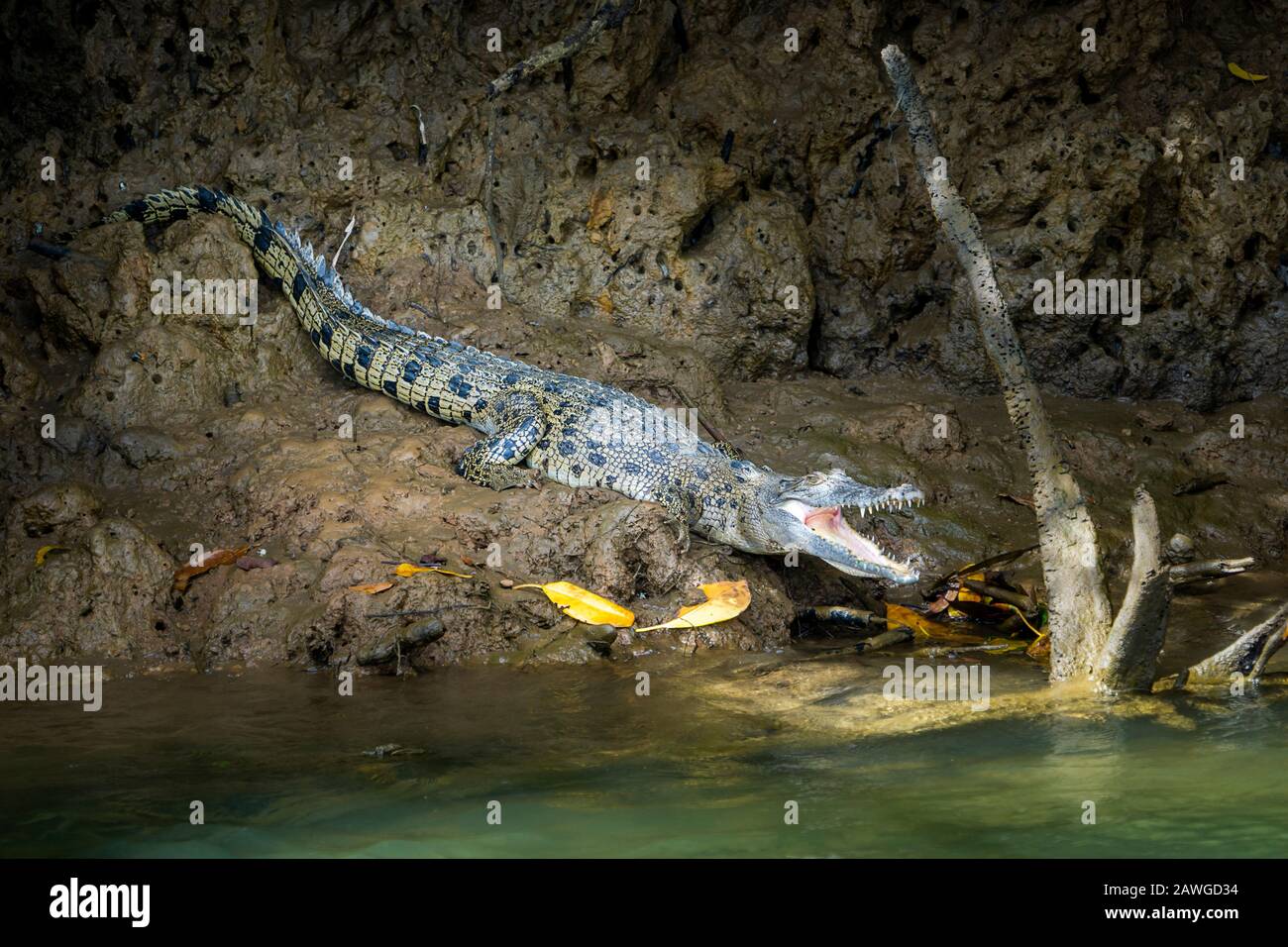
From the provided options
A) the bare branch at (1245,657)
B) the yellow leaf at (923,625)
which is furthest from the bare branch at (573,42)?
the bare branch at (1245,657)

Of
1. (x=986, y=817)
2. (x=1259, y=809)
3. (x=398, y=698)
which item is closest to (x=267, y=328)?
(x=398, y=698)

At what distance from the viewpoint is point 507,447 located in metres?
6.88

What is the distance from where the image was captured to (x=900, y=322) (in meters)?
8.59

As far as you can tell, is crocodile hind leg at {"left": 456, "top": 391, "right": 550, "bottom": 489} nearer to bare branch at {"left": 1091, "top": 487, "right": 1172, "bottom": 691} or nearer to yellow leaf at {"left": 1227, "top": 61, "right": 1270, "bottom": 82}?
bare branch at {"left": 1091, "top": 487, "right": 1172, "bottom": 691}

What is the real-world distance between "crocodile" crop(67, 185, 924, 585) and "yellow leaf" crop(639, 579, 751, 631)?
47cm

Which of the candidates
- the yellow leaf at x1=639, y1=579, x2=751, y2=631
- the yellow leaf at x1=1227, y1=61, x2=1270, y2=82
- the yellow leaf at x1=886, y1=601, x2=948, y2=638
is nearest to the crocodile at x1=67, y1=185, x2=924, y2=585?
the yellow leaf at x1=886, y1=601, x2=948, y2=638

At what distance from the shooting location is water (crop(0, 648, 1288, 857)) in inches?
139

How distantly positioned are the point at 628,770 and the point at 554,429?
10.6 feet

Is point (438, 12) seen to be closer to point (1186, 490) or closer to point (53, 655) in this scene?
point (53, 655)

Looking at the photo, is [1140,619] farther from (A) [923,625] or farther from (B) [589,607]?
(B) [589,607]

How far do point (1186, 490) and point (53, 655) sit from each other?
6298 mm

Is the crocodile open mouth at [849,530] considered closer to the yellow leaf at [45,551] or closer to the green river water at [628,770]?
the green river water at [628,770]

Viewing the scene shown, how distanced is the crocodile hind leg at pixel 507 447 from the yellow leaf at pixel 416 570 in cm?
99

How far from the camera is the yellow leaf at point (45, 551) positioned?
18.6 feet
